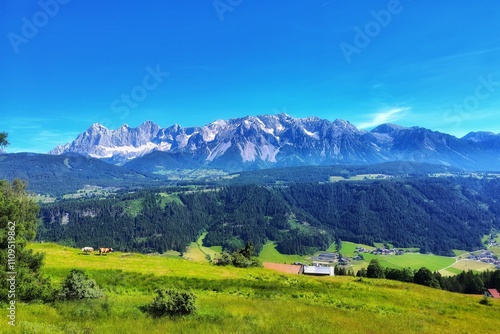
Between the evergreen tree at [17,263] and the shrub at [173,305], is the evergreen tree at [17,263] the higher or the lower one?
the higher one

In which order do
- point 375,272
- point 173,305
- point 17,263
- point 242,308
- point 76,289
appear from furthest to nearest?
point 375,272 < point 242,308 < point 76,289 < point 17,263 < point 173,305

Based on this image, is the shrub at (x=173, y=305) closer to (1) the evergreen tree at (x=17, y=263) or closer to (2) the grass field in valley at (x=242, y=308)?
(2) the grass field in valley at (x=242, y=308)

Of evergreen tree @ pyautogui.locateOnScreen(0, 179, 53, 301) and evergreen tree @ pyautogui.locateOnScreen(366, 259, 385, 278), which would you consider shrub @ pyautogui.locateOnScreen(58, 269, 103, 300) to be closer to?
evergreen tree @ pyautogui.locateOnScreen(0, 179, 53, 301)

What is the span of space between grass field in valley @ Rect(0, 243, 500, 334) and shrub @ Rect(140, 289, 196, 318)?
935mm

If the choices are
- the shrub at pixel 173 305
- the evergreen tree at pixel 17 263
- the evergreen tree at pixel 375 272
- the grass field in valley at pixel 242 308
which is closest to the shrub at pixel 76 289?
the evergreen tree at pixel 17 263

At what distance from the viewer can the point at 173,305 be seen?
71.3 ft

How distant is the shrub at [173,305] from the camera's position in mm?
21703

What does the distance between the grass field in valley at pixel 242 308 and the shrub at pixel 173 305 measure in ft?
3.07

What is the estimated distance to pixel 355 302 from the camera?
Result: 30.3m

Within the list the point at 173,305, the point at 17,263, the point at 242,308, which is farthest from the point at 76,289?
the point at 242,308

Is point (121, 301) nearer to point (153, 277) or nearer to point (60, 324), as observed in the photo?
point (60, 324)

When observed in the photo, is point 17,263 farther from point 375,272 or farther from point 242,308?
point 375,272

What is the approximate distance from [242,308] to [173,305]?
563 centimetres

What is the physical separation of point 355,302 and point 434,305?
8780 mm
